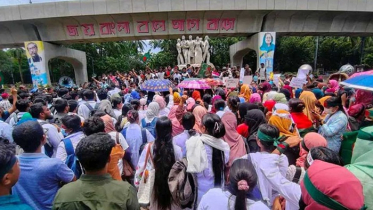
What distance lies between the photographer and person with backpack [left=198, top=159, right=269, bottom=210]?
1467 millimetres

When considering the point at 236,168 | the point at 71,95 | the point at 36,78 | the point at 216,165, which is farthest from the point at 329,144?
the point at 36,78

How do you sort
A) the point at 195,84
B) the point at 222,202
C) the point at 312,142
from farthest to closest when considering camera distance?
the point at 195,84 → the point at 312,142 → the point at 222,202

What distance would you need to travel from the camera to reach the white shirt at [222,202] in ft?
4.94

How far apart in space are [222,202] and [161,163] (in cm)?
92

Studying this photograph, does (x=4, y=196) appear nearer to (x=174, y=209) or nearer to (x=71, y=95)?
(x=174, y=209)

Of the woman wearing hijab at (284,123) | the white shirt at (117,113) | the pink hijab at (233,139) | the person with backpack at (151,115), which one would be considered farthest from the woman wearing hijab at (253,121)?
the white shirt at (117,113)

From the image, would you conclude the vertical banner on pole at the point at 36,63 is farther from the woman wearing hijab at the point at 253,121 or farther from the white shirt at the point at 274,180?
the white shirt at the point at 274,180

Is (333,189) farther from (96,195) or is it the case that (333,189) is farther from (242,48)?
(242,48)

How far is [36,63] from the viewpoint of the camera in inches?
544

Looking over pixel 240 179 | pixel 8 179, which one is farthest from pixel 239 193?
pixel 8 179

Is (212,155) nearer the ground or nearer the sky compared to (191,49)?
nearer the ground

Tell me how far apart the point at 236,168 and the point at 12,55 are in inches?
1767

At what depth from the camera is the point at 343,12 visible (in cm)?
1377

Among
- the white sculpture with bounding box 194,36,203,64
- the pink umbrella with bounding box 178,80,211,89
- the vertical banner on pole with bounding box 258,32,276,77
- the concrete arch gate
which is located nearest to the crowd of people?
the pink umbrella with bounding box 178,80,211,89
